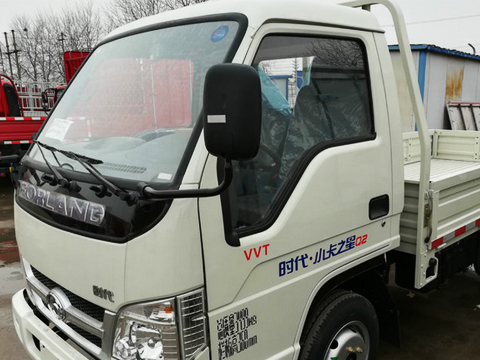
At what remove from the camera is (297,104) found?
2.20 m

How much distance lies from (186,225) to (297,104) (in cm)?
97

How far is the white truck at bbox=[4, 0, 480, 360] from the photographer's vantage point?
5.29 ft

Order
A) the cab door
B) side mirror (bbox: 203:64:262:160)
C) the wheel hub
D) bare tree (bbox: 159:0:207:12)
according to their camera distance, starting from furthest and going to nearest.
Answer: bare tree (bbox: 159:0:207:12) → the wheel hub → the cab door → side mirror (bbox: 203:64:262:160)

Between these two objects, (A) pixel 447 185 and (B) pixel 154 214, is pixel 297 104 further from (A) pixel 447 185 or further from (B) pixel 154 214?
(A) pixel 447 185

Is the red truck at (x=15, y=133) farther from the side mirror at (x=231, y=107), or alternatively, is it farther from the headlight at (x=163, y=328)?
the side mirror at (x=231, y=107)

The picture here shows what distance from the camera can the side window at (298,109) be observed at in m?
1.92

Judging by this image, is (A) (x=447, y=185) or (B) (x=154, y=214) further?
(A) (x=447, y=185)

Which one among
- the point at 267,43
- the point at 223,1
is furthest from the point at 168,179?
the point at 223,1

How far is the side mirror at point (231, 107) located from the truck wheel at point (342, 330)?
124 cm

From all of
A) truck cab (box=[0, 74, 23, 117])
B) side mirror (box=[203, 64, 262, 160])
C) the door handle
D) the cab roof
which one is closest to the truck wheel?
the door handle

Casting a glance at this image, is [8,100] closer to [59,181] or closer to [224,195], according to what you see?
[59,181]

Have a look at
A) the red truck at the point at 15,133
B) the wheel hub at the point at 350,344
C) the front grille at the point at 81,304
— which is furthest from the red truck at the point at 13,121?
the wheel hub at the point at 350,344

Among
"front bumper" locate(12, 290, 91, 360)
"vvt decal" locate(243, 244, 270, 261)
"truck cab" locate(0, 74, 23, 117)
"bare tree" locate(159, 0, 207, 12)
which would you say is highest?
"bare tree" locate(159, 0, 207, 12)

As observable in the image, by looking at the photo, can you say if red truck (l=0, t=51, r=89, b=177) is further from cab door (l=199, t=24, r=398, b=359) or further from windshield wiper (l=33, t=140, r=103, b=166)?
cab door (l=199, t=24, r=398, b=359)
